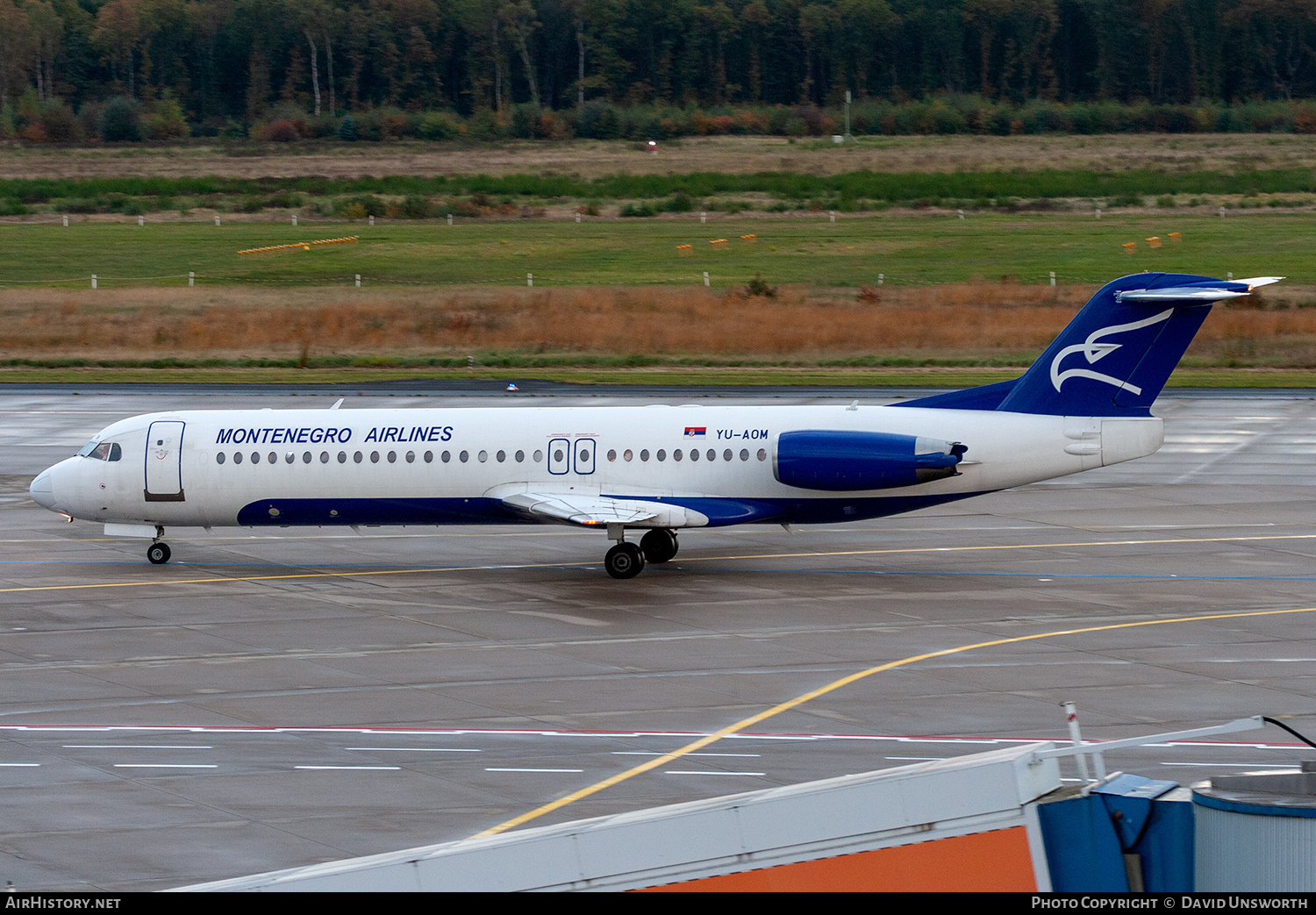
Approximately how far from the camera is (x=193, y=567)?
3316 cm

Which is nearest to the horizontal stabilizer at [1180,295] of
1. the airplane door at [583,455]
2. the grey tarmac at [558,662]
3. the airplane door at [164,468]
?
the grey tarmac at [558,662]

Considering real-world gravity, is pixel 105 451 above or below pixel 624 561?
above

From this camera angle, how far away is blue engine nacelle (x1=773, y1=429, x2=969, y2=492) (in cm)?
2923

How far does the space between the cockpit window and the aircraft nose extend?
102 cm

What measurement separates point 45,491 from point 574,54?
6299 inches

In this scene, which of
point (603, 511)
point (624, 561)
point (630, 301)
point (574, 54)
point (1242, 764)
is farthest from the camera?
point (574, 54)

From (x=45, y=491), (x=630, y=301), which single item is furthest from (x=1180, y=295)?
(x=630, y=301)

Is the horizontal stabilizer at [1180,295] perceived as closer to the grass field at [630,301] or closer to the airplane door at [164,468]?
the airplane door at [164,468]

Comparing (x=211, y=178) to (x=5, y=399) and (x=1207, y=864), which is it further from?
(x=1207, y=864)

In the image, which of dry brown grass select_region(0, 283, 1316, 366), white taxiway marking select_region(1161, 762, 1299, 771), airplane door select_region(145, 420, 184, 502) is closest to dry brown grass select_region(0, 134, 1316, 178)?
dry brown grass select_region(0, 283, 1316, 366)

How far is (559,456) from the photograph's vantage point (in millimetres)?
31250

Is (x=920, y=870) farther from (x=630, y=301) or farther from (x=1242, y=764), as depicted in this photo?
(x=630, y=301)

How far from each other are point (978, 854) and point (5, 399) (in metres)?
54.7

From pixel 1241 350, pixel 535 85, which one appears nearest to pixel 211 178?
pixel 535 85
